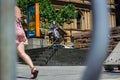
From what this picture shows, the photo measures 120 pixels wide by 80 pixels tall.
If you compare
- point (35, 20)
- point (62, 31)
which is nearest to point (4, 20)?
point (35, 20)

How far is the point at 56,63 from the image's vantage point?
1809cm

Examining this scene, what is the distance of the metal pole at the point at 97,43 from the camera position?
1.01 meters

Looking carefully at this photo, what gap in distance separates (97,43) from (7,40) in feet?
0.72

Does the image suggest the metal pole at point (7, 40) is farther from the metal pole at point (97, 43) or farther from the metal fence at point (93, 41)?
the metal pole at point (97, 43)

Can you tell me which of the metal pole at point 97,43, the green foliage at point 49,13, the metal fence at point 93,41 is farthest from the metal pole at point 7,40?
the green foliage at point 49,13

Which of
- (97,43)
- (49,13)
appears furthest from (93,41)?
(49,13)

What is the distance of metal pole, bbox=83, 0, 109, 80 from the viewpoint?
39.7 inches

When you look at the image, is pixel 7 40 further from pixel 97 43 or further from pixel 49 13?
pixel 49 13

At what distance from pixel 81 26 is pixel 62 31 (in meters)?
6.48

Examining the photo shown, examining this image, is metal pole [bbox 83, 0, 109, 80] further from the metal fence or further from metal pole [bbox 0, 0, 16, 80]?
metal pole [bbox 0, 0, 16, 80]

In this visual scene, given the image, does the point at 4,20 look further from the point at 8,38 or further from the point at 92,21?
the point at 92,21

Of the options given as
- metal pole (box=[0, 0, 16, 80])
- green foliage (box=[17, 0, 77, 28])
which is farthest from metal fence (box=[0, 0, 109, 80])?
green foliage (box=[17, 0, 77, 28])

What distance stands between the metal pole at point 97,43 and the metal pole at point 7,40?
0.60 ft

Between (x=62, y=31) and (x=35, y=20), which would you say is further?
(x=62, y=31)
